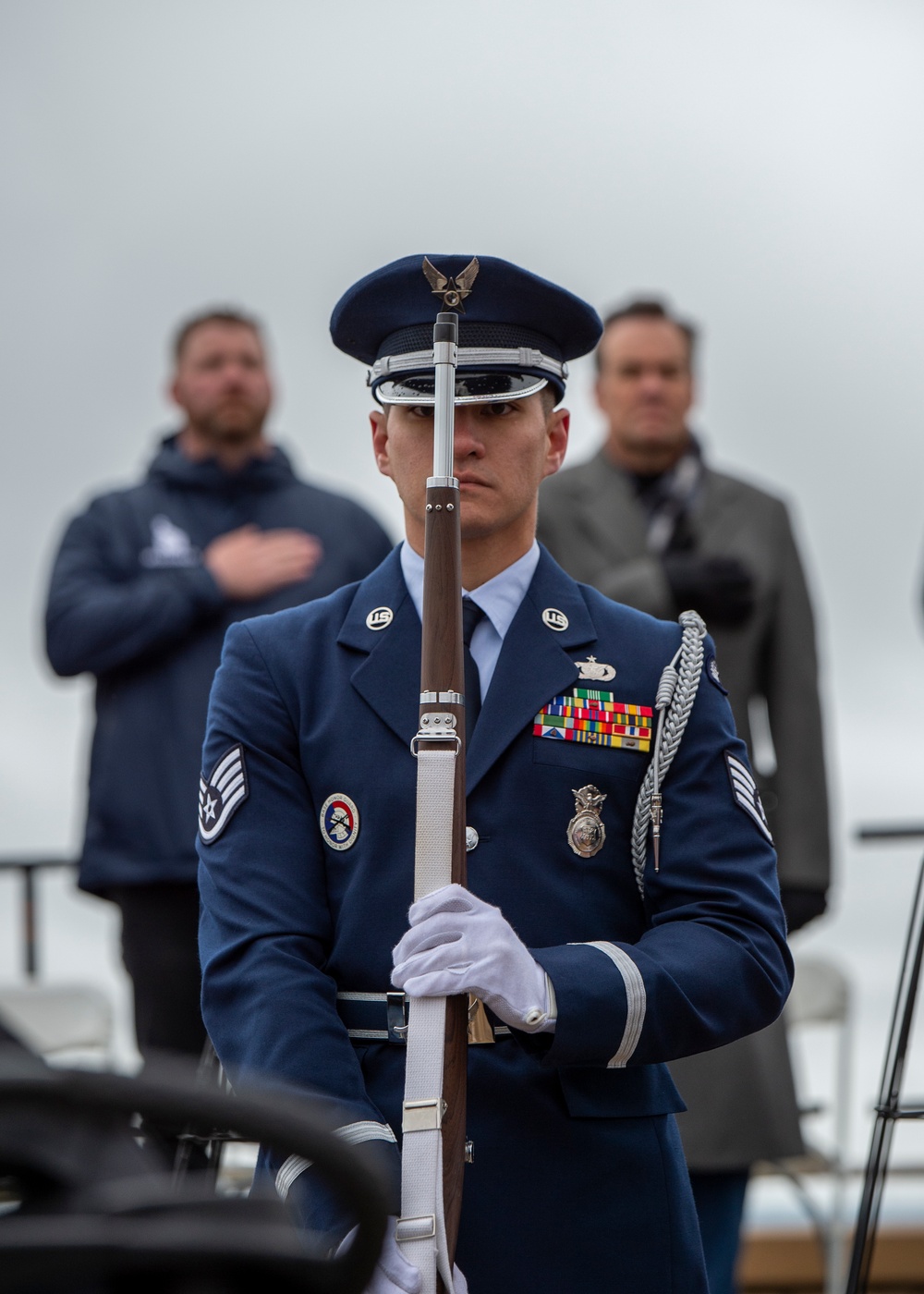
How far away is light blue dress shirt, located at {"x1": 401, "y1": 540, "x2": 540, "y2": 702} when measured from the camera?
259 cm

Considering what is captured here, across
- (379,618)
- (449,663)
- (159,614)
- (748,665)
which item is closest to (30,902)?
(159,614)

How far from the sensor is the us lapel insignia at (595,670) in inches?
101

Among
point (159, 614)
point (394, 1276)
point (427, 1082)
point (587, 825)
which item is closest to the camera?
point (394, 1276)

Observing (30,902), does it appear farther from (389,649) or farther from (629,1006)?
(629,1006)

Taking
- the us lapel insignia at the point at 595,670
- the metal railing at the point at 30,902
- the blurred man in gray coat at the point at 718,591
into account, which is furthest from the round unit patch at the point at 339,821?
the metal railing at the point at 30,902

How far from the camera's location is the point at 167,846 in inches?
163

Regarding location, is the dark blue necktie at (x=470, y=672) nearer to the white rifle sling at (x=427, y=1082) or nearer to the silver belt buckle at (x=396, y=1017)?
the white rifle sling at (x=427, y=1082)

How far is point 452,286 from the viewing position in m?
2.48

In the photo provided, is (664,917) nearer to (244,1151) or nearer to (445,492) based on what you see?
(445,492)

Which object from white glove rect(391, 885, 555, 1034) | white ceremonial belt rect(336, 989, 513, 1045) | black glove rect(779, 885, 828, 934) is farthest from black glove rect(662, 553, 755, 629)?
white glove rect(391, 885, 555, 1034)

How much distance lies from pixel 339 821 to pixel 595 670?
409 millimetres

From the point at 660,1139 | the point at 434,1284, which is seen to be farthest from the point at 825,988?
the point at 434,1284

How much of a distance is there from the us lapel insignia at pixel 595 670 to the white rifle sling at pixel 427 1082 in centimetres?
32

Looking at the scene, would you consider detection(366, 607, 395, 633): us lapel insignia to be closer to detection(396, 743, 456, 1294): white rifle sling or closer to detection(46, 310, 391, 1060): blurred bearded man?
detection(396, 743, 456, 1294): white rifle sling
